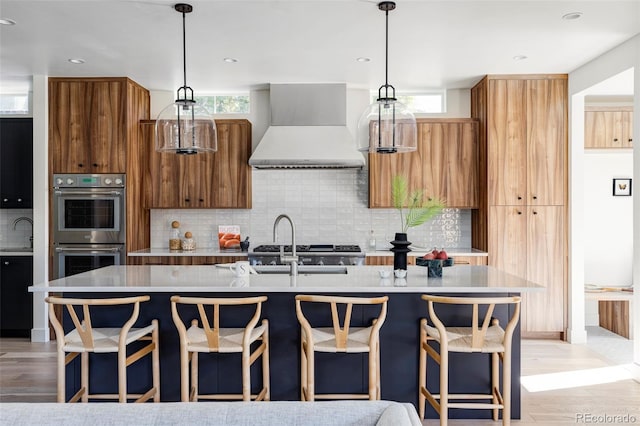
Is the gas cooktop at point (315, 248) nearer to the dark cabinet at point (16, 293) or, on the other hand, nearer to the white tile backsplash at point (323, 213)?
the white tile backsplash at point (323, 213)

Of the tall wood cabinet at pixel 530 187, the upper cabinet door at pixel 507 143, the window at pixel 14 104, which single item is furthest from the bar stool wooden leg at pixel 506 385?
the window at pixel 14 104

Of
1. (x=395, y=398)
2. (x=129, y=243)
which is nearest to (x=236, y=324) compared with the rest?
(x=395, y=398)

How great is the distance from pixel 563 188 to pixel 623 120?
1.22 m

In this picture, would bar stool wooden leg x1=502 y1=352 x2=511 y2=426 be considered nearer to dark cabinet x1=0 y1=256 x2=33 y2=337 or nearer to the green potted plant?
the green potted plant

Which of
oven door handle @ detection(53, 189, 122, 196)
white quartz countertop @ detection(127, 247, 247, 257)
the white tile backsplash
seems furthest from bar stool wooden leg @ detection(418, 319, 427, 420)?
oven door handle @ detection(53, 189, 122, 196)

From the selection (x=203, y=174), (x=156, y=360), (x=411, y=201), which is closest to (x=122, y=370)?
(x=156, y=360)

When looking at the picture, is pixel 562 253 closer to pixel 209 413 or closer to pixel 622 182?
pixel 622 182

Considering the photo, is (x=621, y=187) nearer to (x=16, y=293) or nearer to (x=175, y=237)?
(x=175, y=237)

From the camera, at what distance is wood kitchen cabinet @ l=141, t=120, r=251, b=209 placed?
5.70m

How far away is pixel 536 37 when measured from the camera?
4.17 m

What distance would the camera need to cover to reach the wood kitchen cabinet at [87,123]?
5.35 meters

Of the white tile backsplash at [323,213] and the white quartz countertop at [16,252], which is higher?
the white tile backsplash at [323,213]

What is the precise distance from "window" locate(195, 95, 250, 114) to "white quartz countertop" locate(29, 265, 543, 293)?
2903 millimetres

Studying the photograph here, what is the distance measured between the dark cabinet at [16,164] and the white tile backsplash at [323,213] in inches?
79.1
